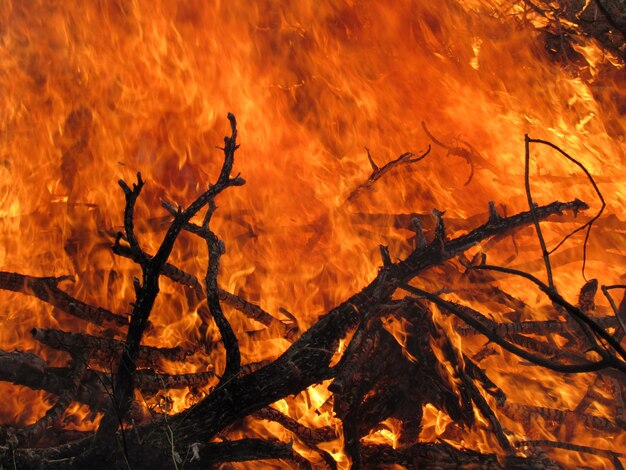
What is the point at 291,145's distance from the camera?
5910mm

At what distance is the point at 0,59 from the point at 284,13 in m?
2.95

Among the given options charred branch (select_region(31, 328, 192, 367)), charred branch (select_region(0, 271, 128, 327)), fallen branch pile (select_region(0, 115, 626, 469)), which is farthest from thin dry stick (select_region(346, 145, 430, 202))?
charred branch (select_region(0, 271, 128, 327))

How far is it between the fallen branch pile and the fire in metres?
0.20

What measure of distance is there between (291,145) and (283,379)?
10.9 ft

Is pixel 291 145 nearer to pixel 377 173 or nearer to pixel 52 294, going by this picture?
pixel 377 173

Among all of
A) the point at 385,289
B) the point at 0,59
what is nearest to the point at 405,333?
the point at 385,289

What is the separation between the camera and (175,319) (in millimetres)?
4215

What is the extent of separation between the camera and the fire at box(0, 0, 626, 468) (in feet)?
14.6

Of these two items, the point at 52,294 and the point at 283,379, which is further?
the point at 52,294

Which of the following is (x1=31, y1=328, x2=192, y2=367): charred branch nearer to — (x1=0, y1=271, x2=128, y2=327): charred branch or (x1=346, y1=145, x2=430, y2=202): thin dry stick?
(x1=0, y1=271, x2=128, y2=327): charred branch

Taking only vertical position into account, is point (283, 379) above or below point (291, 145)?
below

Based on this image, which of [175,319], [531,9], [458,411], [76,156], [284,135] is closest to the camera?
[458,411]

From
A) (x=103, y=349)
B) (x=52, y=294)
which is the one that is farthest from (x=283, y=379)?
(x=52, y=294)

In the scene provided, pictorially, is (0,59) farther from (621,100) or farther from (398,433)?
(621,100)
